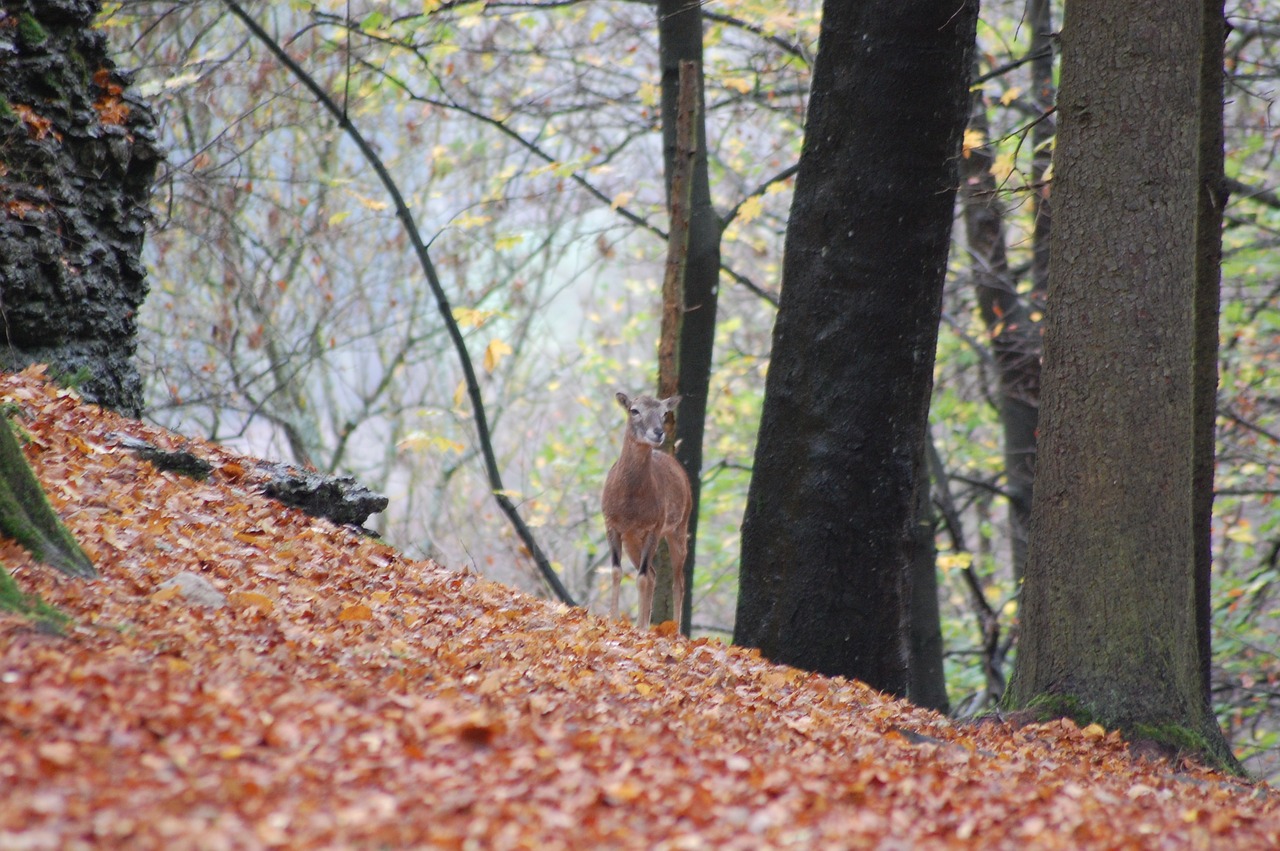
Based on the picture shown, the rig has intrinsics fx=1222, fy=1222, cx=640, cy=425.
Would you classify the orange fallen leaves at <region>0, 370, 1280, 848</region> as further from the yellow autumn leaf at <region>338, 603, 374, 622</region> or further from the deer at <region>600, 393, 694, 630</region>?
the deer at <region>600, 393, 694, 630</region>

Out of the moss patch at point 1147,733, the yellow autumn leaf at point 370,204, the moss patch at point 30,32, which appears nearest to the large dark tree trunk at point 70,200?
the moss patch at point 30,32

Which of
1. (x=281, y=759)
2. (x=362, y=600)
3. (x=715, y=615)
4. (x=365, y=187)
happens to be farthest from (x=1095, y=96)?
(x=715, y=615)

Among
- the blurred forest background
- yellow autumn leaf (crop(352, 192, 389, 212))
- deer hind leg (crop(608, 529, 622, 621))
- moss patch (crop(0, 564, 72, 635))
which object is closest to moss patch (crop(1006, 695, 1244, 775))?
deer hind leg (crop(608, 529, 622, 621))

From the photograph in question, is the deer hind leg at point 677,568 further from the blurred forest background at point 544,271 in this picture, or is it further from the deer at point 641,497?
the blurred forest background at point 544,271

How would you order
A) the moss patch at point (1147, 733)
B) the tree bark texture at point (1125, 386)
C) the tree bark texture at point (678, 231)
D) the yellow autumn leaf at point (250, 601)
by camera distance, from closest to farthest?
the yellow autumn leaf at point (250, 601) < the moss patch at point (1147, 733) < the tree bark texture at point (1125, 386) < the tree bark texture at point (678, 231)

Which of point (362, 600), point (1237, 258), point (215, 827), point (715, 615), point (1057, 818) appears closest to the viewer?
point (215, 827)

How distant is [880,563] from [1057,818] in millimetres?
3371

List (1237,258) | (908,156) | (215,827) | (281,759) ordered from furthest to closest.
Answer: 1. (1237,258)
2. (908,156)
3. (281,759)
4. (215,827)

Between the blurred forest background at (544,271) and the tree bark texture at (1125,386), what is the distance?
15.8 feet

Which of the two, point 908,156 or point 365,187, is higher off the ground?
point 365,187

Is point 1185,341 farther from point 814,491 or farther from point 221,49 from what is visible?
point 221,49

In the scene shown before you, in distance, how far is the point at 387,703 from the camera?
14.0ft

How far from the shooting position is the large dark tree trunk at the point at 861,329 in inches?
288

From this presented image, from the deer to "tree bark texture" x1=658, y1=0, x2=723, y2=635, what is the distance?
952mm
